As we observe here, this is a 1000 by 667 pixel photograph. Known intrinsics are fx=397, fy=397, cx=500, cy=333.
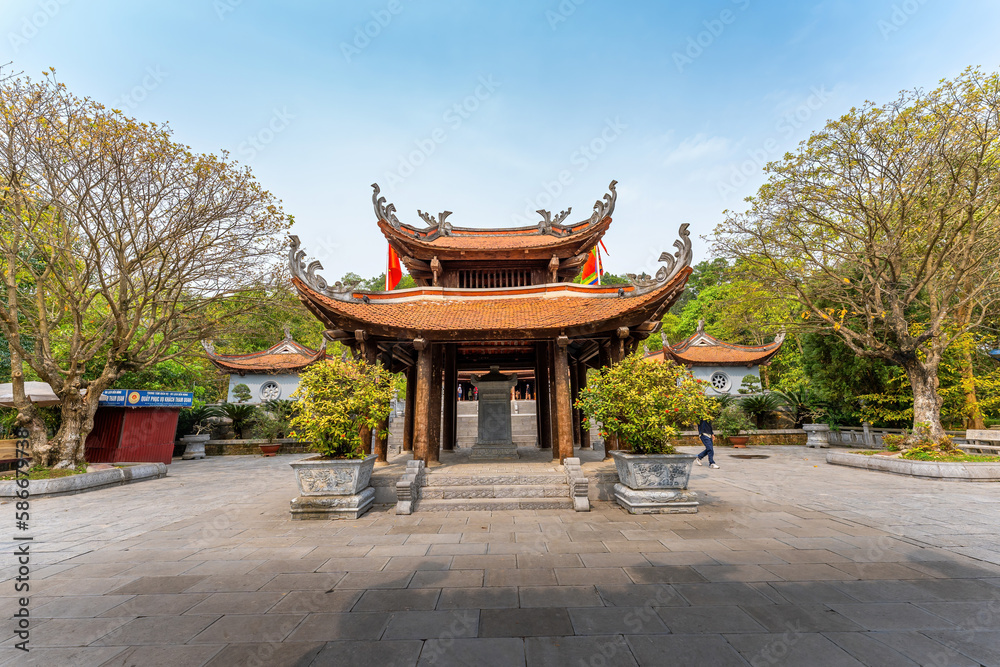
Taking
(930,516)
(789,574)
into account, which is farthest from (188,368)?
(930,516)

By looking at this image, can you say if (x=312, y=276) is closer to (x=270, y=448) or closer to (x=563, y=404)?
(x=563, y=404)

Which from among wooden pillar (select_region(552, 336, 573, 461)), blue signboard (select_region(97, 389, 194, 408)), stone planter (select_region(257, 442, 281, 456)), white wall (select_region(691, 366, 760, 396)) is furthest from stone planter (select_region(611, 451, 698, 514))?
white wall (select_region(691, 366, 760, 396))

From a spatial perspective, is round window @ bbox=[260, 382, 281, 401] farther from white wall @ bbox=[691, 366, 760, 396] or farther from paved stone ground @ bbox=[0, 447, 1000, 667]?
white wall @ bbox=[691, 366, 760, 396]

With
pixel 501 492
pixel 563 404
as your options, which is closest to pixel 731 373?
pixel 563 404

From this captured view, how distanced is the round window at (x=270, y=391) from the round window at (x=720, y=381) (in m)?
28.1

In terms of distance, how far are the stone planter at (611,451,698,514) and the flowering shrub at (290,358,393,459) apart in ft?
15.6

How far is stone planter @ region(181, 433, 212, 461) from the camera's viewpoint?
58.4 ft

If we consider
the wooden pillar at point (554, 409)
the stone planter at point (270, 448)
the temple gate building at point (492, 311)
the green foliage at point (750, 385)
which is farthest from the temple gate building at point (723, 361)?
the stone planter at point (270, 448)

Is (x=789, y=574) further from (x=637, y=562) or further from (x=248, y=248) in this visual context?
(x=248, y=248)

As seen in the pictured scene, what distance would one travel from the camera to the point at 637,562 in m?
4.58

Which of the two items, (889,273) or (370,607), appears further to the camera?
(889,273)

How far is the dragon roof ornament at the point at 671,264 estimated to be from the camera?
8719mm

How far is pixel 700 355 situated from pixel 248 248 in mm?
24759

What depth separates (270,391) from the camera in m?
25.9
